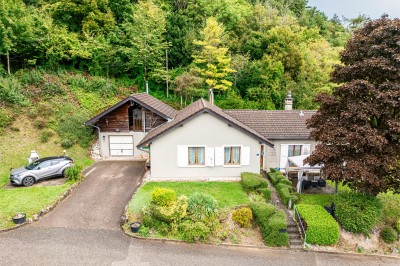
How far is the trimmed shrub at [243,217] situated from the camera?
13570mm

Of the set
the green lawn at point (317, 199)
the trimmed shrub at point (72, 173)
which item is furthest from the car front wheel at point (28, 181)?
the green lawn at point (317, 199)

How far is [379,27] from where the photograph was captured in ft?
41.1

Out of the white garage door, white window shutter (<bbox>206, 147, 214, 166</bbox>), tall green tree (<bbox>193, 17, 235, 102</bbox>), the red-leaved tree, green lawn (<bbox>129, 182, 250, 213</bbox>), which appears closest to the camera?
the red-leaved tree

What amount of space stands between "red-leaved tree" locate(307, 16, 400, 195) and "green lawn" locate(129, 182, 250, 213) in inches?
190

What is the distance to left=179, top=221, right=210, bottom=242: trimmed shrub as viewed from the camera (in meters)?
12.9

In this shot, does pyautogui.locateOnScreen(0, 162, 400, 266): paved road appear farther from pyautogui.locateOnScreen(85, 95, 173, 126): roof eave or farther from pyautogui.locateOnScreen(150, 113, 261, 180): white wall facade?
pyautogui.locateOnScreen(85, 95, 173, 126): roof eave

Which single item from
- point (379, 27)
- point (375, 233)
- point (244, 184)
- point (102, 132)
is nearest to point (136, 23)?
point (102, 132)

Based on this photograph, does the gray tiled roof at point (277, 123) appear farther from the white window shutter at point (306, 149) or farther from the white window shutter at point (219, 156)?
the white window shutter at point (219, 156)

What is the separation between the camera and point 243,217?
13.6m

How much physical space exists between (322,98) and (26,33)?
2841cm

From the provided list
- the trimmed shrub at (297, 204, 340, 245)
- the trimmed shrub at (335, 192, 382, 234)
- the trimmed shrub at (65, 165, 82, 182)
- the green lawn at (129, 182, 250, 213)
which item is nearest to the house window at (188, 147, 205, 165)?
the green lawn at (129, 182, 250, 213)

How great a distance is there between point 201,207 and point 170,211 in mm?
1514

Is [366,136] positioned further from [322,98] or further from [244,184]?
[244,184]

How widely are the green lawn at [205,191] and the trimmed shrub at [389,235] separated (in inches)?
261
